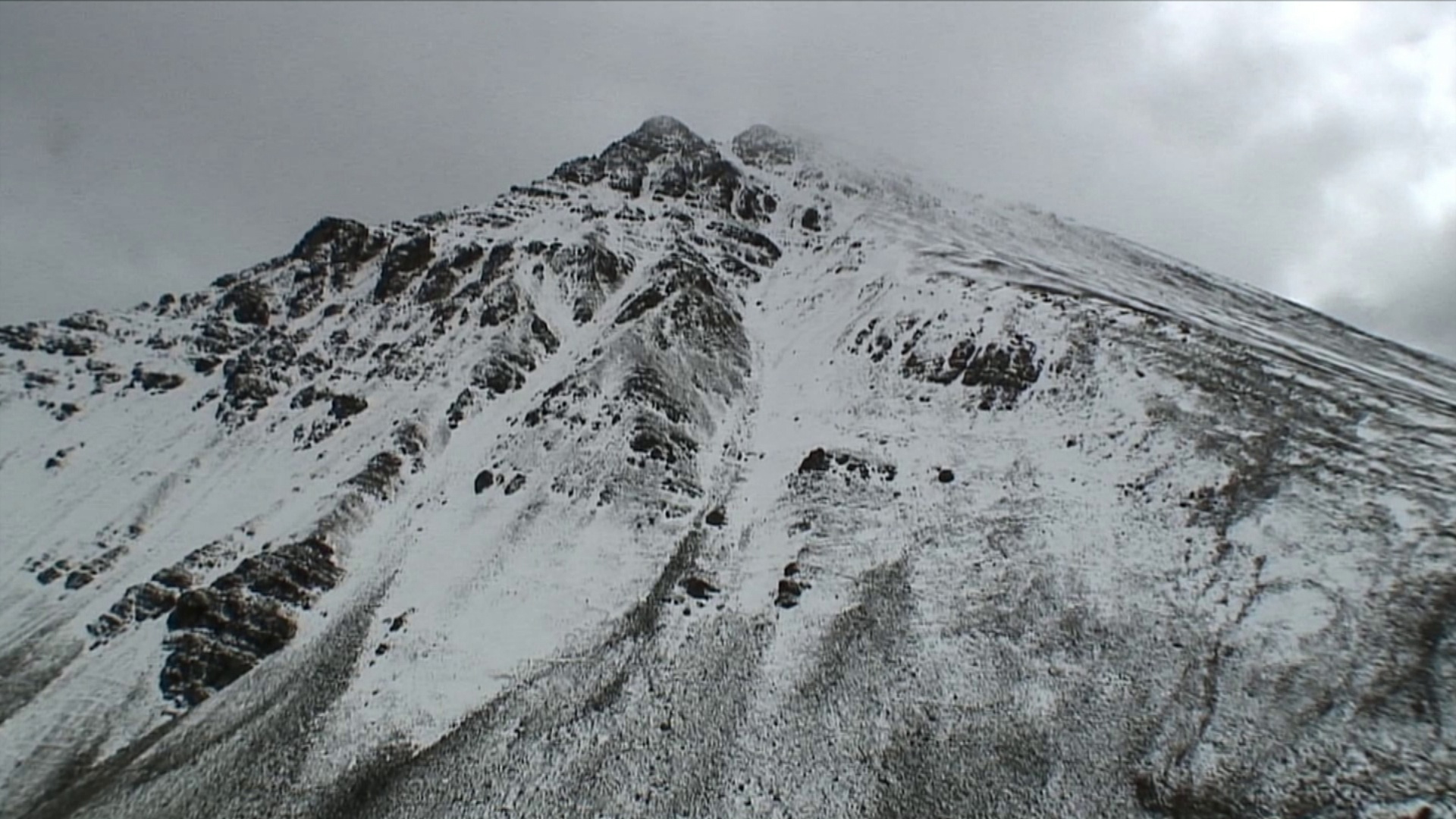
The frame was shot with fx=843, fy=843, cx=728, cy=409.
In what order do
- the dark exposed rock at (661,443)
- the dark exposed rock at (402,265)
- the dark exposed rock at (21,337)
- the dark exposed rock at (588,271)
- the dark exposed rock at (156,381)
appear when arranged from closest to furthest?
1. the dark exposed rock at (661,443)
2. the dark exposed rock at (156,381)
3. the dark exposed rock at (588,271)
4. the dark exposed rock at (21,337)
5. the dark exposed rock at (402,265)

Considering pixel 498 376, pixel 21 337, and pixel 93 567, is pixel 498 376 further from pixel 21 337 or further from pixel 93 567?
pixel 21 337

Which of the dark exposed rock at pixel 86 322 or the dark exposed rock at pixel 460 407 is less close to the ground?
the dark exposed rock at pixel 460 407

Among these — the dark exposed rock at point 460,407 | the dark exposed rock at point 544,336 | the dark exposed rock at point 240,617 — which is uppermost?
the dark exposed rock at point 544,336

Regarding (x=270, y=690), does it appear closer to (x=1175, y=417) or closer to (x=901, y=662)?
(x=901, y=662)

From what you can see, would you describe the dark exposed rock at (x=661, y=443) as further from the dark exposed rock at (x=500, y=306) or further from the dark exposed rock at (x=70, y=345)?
the dark exposed rock at (x=70, y=345)

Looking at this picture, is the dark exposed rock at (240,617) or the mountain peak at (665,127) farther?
the mountain peak at (665,127)

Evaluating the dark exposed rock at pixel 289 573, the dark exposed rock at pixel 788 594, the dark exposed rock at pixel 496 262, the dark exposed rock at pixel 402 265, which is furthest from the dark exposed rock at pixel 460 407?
the dark exposed rock at pixel 788 594

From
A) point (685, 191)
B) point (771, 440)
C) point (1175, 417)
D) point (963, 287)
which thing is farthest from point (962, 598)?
point (685, 191)
